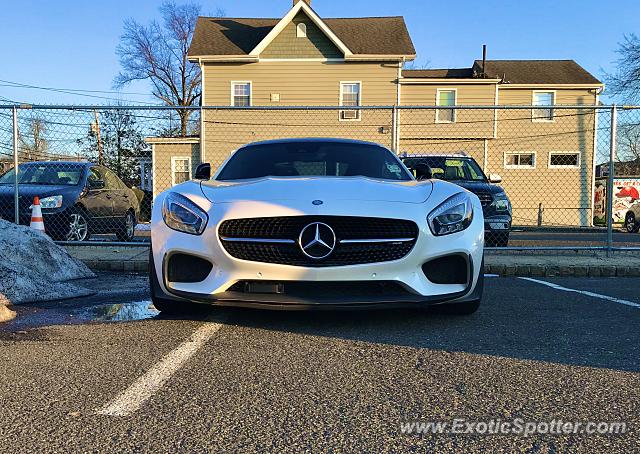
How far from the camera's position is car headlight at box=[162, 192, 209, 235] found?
356 centimetres

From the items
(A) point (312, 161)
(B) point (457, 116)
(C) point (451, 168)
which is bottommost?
(A) point (312, 161)

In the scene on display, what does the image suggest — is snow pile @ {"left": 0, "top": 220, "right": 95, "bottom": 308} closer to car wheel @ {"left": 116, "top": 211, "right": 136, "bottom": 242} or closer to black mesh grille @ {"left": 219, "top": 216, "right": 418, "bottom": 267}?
black mesh grille @ {"left": 219, "top": 216, "right": 418, "bottom": 267}

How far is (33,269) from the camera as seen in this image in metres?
5.29

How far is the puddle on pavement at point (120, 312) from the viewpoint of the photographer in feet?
13.4

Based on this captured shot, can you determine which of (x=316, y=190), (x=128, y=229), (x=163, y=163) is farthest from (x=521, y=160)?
(x=316, y=190)

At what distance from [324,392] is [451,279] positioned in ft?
4.75

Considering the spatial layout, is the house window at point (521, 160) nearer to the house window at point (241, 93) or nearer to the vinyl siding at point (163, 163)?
the house window at point (241, 93)

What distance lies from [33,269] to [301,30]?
18905 mm

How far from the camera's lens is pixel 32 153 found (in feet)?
28.8

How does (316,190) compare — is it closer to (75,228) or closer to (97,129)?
(97,129)

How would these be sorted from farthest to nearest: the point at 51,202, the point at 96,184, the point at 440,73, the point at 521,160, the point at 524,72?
the point at 524,72 < the point at 440,73 < the point at 521,160 < the point at 96,184 < the point at 51,202

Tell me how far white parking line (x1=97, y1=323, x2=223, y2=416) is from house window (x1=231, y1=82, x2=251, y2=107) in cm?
1961

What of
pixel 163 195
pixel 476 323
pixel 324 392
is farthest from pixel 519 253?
pixel 324 392

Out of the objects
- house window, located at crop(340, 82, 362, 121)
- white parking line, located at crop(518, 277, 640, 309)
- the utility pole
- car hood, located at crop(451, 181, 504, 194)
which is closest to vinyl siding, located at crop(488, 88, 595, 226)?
house window, located at crop(340, 82, 362, 121)
